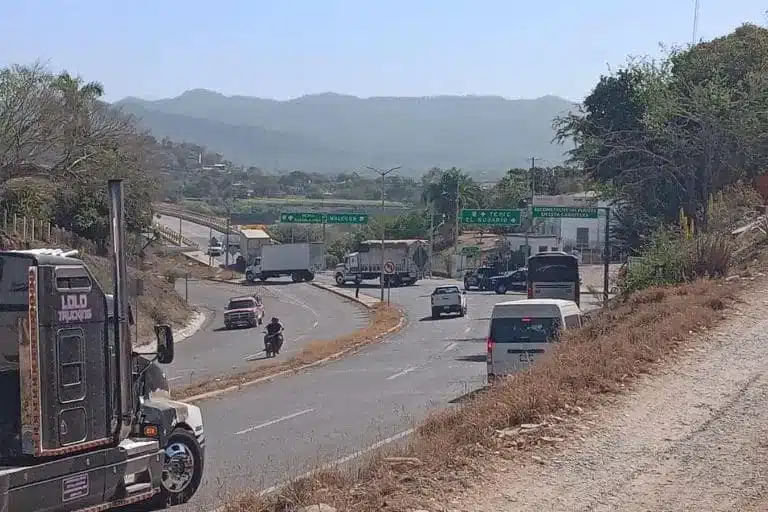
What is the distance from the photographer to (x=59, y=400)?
8797 mm

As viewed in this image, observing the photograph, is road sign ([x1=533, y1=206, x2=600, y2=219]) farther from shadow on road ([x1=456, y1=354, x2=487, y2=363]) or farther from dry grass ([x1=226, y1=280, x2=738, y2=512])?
dry grass ([x1=226, y1=280, x2=738, y2=512])

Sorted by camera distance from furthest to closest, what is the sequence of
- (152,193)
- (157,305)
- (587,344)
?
(152,193)
(157,305)
(587,344)

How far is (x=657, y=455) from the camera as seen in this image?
1034 cm

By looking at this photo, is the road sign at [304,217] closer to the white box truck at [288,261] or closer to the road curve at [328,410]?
the white box truck at [288,261]

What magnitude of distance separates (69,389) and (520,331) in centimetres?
1347

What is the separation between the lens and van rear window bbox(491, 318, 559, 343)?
69.7ft

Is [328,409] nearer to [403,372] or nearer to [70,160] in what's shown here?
[403,372]

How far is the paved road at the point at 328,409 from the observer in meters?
13.2

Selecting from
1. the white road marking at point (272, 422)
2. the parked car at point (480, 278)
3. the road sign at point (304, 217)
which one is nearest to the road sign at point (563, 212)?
the parked car at point (480, 278)

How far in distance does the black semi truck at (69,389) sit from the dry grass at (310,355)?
1266cm

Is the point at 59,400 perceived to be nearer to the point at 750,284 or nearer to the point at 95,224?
the point at 750,284

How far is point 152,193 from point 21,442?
61082mm

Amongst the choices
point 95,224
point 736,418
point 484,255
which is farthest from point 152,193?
point 736,418

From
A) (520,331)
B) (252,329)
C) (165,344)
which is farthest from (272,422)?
(252,329)
